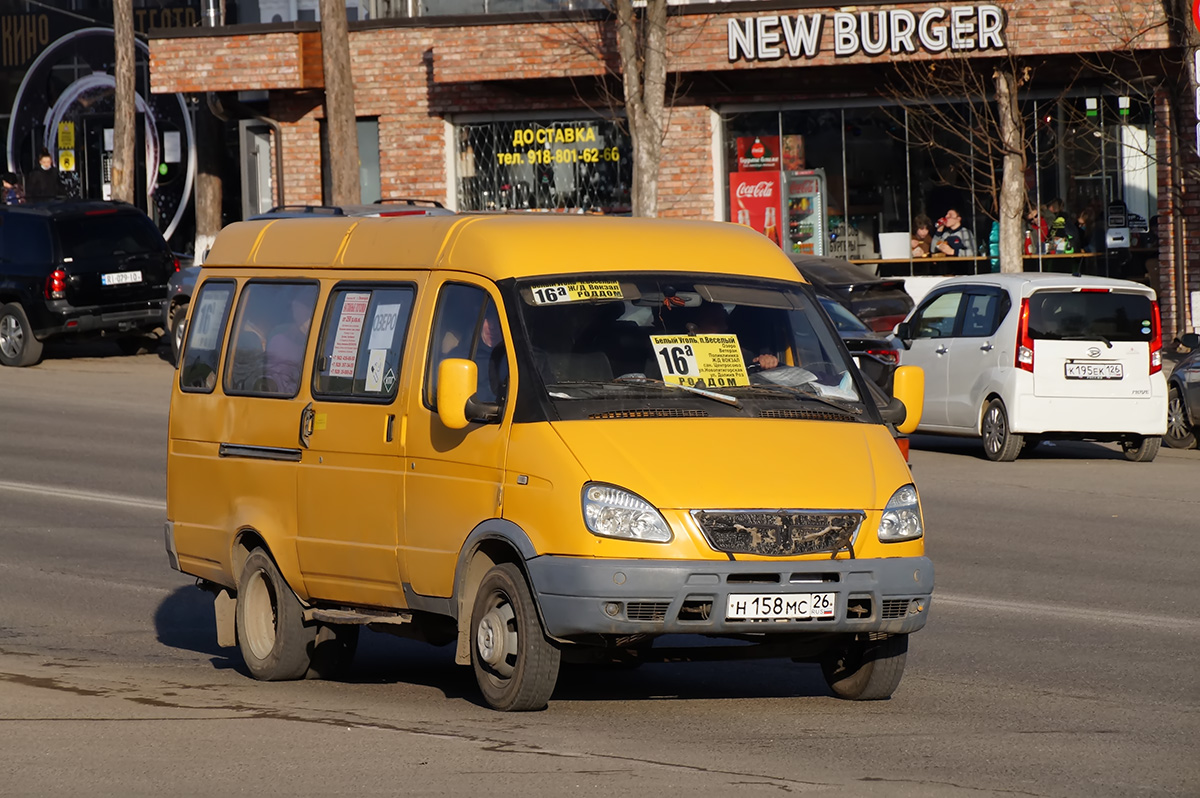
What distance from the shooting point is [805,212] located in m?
30.6

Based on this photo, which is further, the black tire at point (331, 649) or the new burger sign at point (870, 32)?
the new burger sign at point (870, 32)

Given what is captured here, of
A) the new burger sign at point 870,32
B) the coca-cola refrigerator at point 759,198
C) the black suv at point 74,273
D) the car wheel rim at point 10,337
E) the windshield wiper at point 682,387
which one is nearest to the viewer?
the windshield wiper at point 682,387

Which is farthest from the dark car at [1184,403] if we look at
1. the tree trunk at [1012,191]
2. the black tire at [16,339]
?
the black tire at [16,339]

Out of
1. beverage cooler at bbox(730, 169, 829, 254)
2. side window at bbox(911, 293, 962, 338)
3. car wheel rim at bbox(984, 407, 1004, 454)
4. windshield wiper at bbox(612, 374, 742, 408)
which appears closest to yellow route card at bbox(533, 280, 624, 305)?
windshield wiper at bbox(612, 374, 742, 408)

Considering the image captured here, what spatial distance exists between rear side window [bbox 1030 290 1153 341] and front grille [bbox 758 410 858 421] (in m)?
10.4

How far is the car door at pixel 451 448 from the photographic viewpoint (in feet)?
26.1

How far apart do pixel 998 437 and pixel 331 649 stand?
1025 cm

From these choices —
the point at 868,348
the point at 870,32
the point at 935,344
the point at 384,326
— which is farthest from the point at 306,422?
the point at 870,32

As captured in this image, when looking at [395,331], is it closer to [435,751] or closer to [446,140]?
[435,751]

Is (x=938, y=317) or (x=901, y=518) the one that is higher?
(x=938, y=317)

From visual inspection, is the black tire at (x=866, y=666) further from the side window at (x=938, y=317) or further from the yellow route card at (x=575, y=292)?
the side window at (x=938, y=317)

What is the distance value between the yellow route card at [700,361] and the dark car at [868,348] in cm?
833

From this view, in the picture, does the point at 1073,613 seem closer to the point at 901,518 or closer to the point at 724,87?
the point at 901,518

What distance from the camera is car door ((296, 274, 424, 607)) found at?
8.55 m
